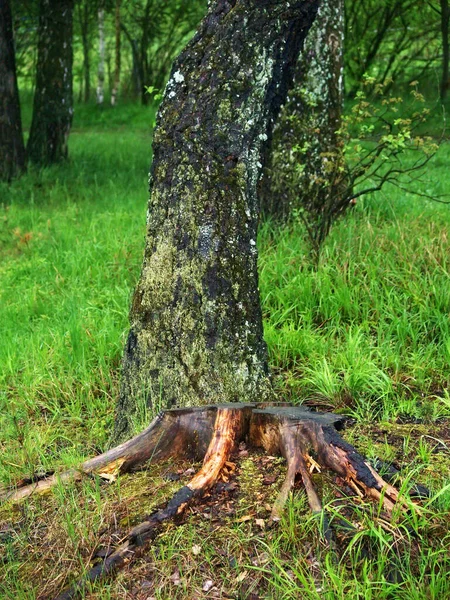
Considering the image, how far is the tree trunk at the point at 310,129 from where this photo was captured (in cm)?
636

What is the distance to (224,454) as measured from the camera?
2975 mm

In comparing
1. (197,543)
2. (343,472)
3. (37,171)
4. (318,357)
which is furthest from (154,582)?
(37,171)

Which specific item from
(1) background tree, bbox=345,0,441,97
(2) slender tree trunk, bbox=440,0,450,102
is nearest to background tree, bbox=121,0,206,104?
(1) background tree, bbox=345,0,441,97

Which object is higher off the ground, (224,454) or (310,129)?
(310,129)

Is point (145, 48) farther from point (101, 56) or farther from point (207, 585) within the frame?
point (207, 585)

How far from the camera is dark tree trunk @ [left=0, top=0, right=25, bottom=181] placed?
10.2 metres

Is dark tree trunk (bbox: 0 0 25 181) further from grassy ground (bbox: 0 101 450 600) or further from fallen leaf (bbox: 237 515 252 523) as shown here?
fallen leaf (bbox: 237 515 252 523)

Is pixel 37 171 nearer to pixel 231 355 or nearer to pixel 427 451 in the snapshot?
pixel 231 355

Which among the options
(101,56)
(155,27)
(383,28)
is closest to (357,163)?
(383,28)

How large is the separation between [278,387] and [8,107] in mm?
8088

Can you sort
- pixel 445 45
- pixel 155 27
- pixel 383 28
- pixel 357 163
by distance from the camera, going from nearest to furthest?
pixel 357 163, pixel 445 45, pixel 383 28, pixel 155 27

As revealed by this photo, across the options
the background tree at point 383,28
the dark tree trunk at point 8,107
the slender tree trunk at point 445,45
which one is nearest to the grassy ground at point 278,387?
the dark tree trunk at point 8,107

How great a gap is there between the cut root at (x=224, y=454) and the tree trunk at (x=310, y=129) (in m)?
3.44

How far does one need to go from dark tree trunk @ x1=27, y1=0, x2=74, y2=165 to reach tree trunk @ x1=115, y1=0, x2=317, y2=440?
26.6 ft
